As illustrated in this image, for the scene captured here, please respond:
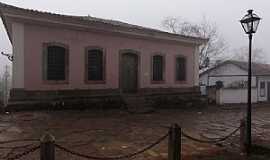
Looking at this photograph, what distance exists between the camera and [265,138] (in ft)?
31.1

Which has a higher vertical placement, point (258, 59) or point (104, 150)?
point (258, 59)

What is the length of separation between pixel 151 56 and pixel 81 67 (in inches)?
191

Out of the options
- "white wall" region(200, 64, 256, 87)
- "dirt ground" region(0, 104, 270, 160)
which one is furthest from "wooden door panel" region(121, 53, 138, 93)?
"white wall" region(200, 64, 256, 87)

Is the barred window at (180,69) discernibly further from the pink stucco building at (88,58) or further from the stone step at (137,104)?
the stone step at (137,104)

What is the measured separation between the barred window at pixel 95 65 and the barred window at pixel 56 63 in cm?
136

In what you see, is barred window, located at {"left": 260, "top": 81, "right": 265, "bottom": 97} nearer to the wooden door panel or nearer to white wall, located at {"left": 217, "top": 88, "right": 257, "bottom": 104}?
white wall, located at {"left": 217, "top": 88, "right": 257, "bottom": 104}

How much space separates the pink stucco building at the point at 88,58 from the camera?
42.3ft

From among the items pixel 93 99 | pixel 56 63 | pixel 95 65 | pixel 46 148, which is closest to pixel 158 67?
pixel 95 65

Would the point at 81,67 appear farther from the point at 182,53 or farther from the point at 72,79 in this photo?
the point at 182,53

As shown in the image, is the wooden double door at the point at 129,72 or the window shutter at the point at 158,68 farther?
the window shutter at the point at 158,68

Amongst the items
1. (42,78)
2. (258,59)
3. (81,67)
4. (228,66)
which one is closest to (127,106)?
(81,67)

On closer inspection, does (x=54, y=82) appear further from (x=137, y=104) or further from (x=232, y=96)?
(x=232, y=96)

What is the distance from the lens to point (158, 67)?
18.1 metres

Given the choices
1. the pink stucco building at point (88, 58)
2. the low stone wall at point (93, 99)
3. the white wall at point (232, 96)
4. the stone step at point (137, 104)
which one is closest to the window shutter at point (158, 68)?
the pink stucco building at point (88, 58)
